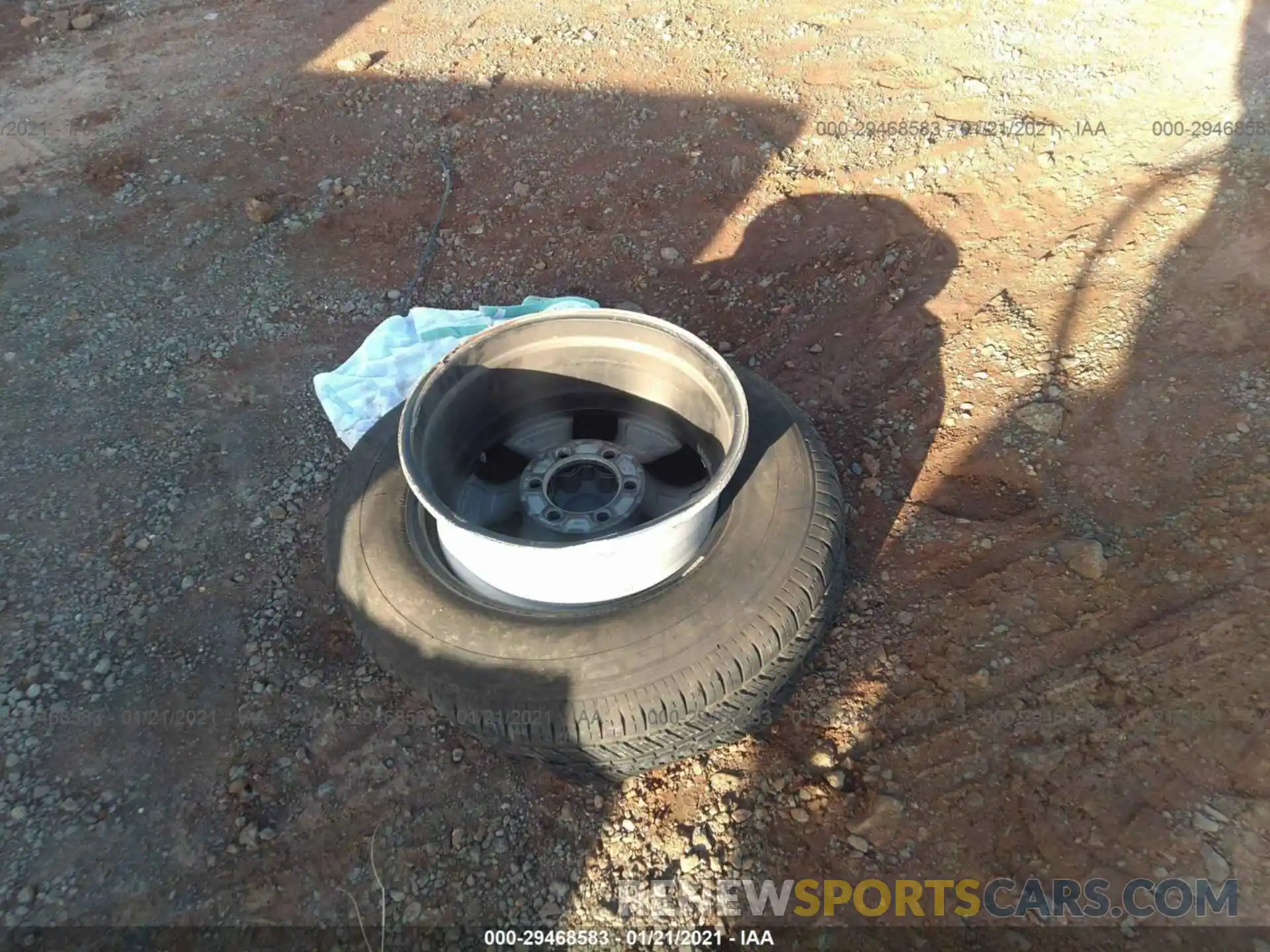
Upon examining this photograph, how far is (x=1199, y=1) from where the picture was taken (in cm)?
565

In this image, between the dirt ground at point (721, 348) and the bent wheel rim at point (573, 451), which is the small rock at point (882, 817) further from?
the bent wheel rim at point (573, 451)

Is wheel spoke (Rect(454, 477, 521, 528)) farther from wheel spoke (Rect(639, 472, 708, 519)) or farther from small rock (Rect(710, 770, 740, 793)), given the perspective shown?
small rock (Rect(710, 770, 740, 793))

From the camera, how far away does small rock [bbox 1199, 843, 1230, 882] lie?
2.36 metres

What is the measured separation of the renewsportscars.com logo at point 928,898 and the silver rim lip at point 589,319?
1.20 metres

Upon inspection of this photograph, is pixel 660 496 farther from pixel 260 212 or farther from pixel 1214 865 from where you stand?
pixel 260 212

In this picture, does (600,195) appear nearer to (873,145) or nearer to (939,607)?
(873,145)

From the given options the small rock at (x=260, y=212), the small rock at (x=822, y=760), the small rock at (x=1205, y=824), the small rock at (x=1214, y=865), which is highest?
the small rock at (x=260, y=212)

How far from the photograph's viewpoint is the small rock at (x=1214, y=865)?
2359 mm

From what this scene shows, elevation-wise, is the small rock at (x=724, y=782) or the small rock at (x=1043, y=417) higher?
the small rock at (x=1043, y=417)

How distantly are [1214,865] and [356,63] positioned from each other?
687cm

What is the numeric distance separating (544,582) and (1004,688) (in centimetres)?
166
